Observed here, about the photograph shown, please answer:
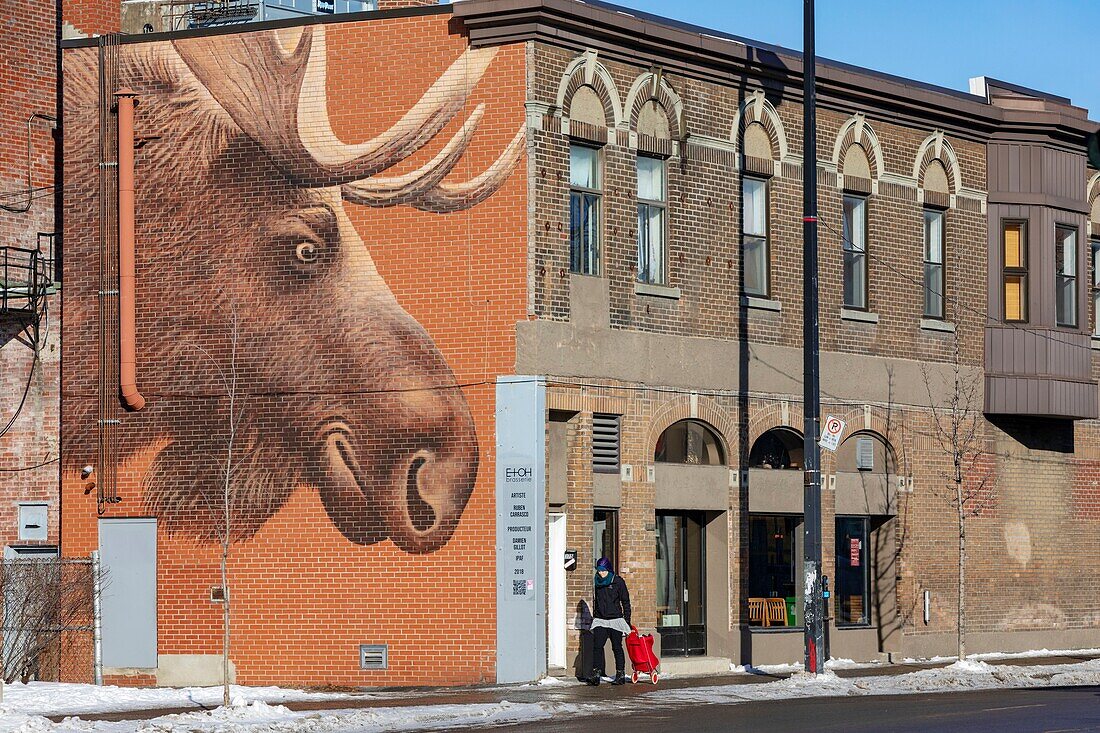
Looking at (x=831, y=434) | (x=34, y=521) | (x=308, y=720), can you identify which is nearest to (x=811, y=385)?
(x=831, y=434)

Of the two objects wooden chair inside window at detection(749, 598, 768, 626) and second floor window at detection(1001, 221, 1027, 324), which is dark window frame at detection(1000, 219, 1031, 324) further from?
wooden chair inside window at detection(749, 598, 768, 626)

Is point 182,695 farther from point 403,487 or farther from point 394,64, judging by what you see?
point 394,64

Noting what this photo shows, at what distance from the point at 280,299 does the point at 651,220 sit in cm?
584

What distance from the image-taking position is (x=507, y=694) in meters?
23.7

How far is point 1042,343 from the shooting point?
34.0 meters

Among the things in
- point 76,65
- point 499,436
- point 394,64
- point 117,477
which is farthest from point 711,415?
point 76,65

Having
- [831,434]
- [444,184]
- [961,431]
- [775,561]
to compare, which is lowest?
[775,561]

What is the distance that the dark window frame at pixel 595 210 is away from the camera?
88.3 feet

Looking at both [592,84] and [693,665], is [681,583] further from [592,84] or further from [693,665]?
[592,84]

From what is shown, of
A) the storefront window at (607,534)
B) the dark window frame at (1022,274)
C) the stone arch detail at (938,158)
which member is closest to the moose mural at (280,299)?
the storefront window at (607,534)

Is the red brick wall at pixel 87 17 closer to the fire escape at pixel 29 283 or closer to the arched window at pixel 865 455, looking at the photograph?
the fire escape at pixel 29 283

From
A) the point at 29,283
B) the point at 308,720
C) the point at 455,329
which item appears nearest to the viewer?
the point at 308,720

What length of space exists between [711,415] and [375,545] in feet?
19.5

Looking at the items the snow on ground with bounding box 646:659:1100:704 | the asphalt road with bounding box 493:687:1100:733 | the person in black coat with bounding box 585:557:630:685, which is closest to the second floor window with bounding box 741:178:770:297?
the person in black coat with bounding box 585:557:630:685
